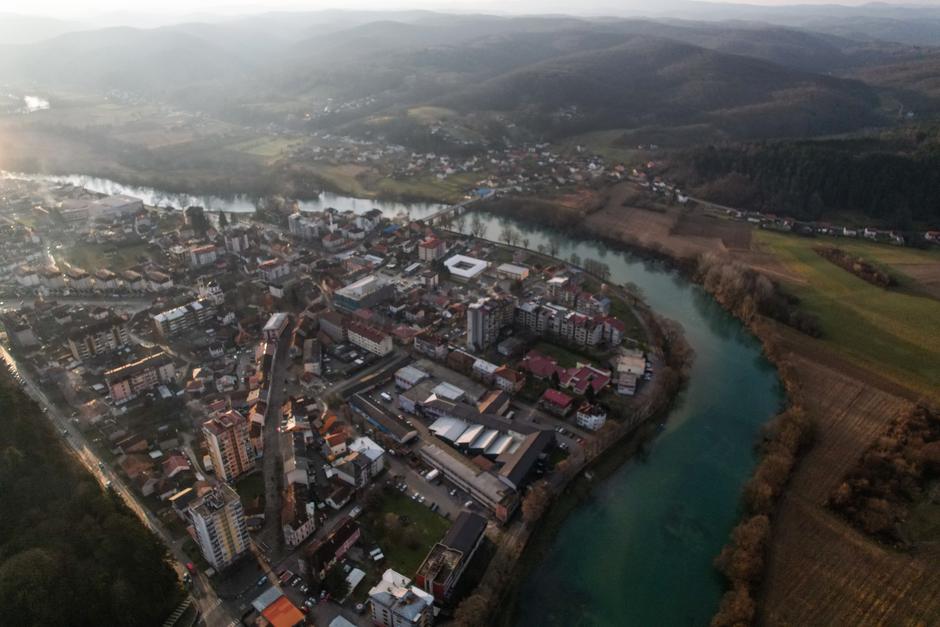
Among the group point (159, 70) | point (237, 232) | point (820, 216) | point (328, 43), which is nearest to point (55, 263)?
point (237, 232)

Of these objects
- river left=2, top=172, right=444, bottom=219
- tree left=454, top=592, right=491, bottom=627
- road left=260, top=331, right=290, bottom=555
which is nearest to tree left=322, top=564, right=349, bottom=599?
road left=260, top=331, right=290, bottom=555

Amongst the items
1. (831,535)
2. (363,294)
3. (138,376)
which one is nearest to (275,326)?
(363,294)

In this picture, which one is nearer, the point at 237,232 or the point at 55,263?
the point at 55,263

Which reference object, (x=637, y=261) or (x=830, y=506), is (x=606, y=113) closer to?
(x=637, y=261)

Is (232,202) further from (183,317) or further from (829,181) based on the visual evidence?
(829,181)

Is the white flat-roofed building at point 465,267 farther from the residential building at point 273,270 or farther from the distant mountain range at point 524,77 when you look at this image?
the distant mountain range at point 524,77
